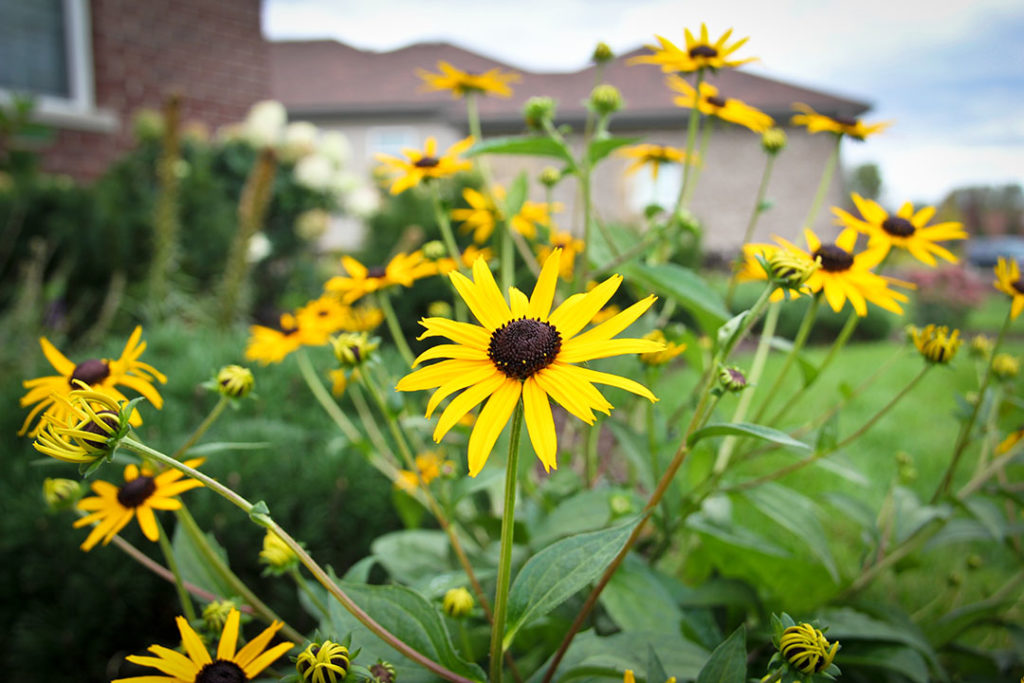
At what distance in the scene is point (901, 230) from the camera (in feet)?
3.10

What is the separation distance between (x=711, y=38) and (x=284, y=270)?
3.62 meters

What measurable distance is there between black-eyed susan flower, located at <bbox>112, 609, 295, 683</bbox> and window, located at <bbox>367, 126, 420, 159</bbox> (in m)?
12.5

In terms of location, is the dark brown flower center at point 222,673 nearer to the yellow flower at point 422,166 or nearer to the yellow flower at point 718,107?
the yellow flower at point 422,166

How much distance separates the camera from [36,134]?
2641mm

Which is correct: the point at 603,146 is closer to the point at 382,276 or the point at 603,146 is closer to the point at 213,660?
the point at 382,276

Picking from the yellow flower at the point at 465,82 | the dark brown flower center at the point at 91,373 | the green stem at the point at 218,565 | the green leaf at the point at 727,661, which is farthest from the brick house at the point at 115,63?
the green leaf at the point at 727,661

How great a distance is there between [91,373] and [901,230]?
1060 millimetres

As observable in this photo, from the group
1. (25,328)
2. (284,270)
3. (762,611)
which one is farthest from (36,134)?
(762,611)

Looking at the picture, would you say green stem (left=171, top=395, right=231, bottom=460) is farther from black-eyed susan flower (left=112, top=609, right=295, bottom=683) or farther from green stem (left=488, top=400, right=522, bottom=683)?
green stem (left=488, top=400, right=522, bottom=683)

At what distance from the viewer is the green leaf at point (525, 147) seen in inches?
36.3

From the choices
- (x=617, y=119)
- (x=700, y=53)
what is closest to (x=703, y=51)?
(x=700, y=53)

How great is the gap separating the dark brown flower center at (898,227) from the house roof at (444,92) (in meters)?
9.24

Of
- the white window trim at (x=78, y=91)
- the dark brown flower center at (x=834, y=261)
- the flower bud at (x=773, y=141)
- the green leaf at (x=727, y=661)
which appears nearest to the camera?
the green leaf at (x=727, y=661)

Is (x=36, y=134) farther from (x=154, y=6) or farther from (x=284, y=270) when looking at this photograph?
(x=154, y=6)
